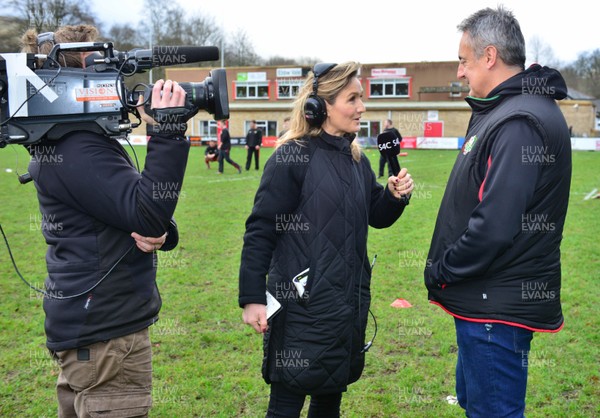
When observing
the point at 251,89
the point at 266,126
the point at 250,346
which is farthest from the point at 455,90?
the point at 250,346

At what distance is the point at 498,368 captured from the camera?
250cm

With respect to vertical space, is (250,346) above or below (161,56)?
below

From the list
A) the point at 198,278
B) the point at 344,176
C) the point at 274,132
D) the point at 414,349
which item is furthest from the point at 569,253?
the point at 274,132

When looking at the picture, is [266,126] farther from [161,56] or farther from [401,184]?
[161,56]

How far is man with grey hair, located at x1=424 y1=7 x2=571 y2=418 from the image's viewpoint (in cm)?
238

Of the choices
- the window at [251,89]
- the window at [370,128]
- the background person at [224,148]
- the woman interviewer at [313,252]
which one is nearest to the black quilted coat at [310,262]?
the woman interviewer at [313,252]

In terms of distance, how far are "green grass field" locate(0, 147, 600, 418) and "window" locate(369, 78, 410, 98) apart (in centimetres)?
3975

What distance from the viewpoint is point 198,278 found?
22.8 ft

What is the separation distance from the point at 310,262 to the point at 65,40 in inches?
60.2

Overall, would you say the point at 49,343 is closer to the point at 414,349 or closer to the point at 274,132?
the point at 414,349

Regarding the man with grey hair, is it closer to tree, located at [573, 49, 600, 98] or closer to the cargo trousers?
the cargo trousers

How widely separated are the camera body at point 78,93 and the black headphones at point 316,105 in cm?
63

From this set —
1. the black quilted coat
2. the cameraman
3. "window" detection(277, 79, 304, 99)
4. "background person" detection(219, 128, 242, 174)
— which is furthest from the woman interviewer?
"window" detection(277, 79, 304, 99)

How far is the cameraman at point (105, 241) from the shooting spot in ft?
7.26
